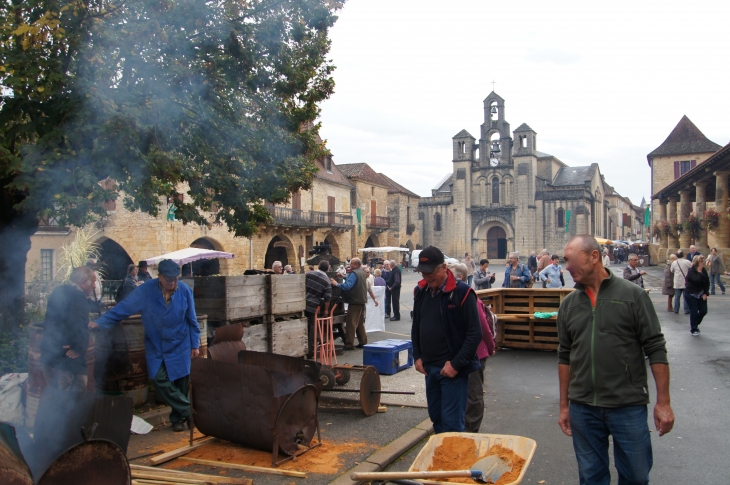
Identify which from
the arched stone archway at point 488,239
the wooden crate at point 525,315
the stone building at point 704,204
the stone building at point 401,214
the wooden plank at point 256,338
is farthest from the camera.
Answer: the arched stone archway at point 488,239

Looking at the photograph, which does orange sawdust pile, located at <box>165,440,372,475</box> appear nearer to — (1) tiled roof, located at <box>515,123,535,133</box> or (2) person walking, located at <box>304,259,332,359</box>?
(2) person walking, located at <box>304,259,332,359</box>

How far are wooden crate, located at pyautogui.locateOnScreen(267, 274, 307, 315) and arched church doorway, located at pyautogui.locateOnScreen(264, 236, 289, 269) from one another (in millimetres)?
27034

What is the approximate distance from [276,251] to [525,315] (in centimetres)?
2814

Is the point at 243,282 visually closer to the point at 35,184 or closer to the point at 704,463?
the point at 35,184

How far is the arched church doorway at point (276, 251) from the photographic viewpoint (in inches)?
1405

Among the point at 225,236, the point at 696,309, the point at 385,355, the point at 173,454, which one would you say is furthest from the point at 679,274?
the point at 225,236

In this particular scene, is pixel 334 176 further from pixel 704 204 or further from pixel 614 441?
pixel 614 441

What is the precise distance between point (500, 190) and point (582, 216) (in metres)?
8.35

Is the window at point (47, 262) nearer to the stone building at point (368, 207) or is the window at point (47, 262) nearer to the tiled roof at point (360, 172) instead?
the stone building at point (368, 207)

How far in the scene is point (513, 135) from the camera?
195ft

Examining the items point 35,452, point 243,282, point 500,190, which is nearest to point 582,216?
point 500,190

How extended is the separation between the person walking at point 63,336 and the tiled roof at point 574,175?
204 ft

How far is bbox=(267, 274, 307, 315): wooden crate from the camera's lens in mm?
8109

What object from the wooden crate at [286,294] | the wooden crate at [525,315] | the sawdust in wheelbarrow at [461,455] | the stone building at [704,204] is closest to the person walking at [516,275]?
the wooden crate at [525,315]
